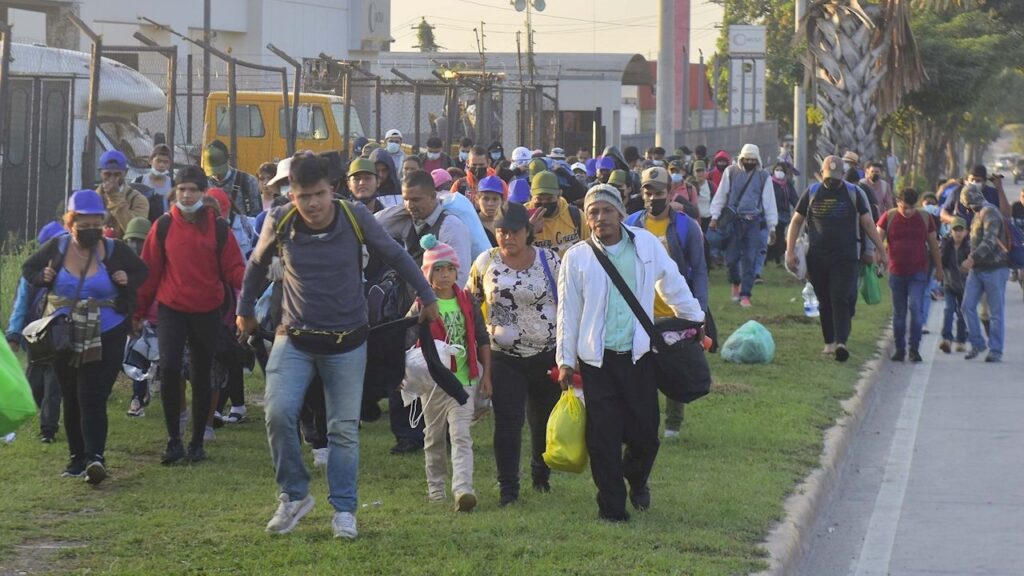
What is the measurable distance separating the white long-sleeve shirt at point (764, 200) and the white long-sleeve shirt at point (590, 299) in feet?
37.0

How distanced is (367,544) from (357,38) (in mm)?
45789

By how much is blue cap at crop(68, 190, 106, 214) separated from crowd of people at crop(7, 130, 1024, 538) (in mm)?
11

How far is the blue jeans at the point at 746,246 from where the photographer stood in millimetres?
19719

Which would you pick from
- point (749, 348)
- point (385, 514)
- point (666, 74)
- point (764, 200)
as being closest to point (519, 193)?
point (385, 514)

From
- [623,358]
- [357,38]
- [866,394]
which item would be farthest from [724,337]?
[357,38]

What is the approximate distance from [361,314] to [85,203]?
2065mm

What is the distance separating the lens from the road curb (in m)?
7.95

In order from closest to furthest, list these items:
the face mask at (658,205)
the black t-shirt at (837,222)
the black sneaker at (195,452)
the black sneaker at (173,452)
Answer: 1. the black sneaker at (173,452)
2. the black sneaker at (195,452)
3. the face mask at (658,205)
4. the black t-shirt at (837,222)

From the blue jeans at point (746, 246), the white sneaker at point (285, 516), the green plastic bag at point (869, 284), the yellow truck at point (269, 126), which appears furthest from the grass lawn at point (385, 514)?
the yellow truck at point (269, 126)

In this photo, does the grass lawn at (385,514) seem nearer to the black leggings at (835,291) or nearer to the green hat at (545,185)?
the green hat at (545,185)

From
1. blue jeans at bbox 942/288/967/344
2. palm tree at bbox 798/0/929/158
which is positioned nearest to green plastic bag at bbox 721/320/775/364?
blue jeans at bbox 942/288/967/344

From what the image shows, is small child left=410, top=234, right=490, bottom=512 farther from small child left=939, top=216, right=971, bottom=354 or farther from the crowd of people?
small child left=939, top=216, right=971, bottom=354

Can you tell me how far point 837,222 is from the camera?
14836mm

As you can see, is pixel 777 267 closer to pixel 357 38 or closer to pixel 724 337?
pixel 724 337
